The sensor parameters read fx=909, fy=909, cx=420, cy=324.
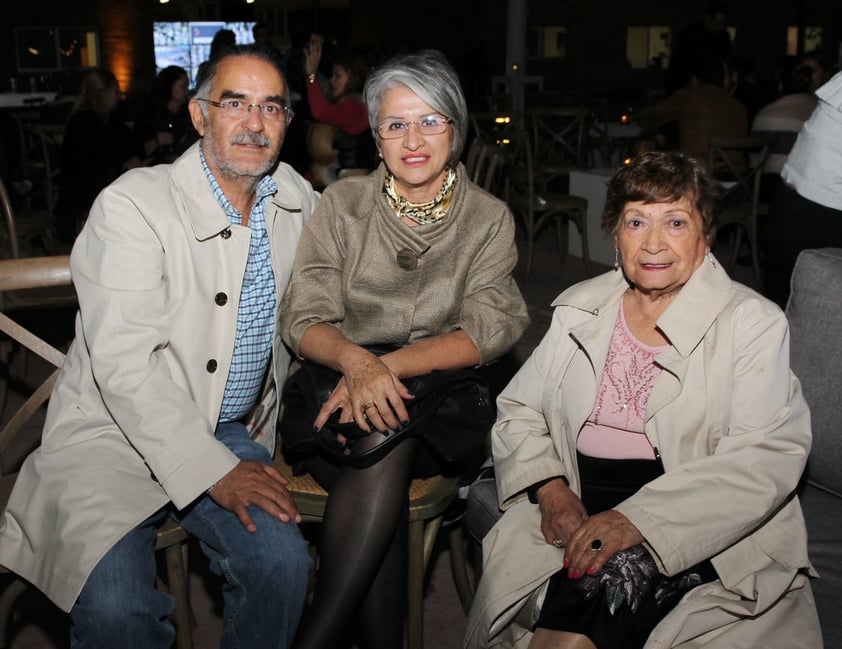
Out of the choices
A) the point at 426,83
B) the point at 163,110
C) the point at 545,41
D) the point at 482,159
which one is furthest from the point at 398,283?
the point at 545,41

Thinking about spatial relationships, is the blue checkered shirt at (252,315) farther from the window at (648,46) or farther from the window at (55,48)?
the window at (648,46)

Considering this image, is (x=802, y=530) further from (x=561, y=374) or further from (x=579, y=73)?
(x=579, y=73)

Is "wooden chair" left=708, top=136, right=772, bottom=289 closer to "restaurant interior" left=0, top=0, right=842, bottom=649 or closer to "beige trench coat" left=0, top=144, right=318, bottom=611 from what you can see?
"restaurant interior" left=0, top=0, right=842, bottom=649

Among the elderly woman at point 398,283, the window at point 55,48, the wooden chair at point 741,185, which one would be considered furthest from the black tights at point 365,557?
the window at point 55,48

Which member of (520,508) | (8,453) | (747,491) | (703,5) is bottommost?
(8,453)

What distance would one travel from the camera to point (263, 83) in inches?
77.2

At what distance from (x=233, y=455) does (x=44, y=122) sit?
7.16 metres

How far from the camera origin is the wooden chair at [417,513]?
6.50 ft

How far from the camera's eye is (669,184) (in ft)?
5.76

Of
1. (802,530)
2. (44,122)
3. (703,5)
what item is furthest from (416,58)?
(703,5)

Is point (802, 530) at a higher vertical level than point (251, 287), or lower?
lower

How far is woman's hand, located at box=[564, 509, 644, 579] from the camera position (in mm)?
1617

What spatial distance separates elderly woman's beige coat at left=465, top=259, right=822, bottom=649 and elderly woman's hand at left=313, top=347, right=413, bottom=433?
27 cm

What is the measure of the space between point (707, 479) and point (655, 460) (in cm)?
14
